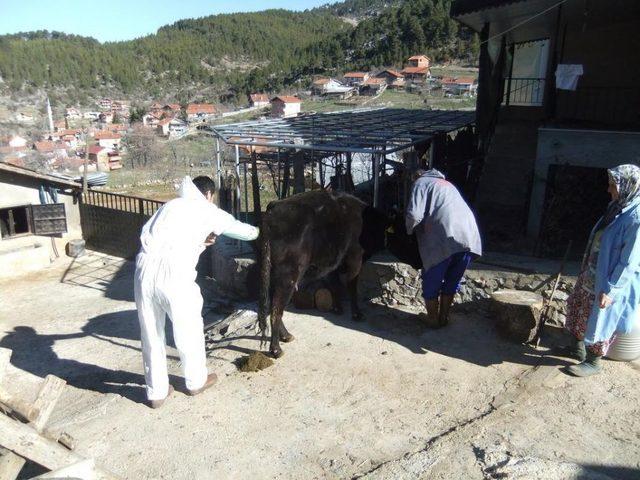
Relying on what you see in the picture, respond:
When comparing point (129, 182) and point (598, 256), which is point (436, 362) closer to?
point (598, 256)

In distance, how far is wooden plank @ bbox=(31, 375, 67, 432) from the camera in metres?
3.09

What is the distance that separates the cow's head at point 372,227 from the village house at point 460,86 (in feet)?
129

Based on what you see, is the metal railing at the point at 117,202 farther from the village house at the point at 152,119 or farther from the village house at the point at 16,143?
the village house at the point at 152,119

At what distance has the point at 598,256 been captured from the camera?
Answer: 4066 mm

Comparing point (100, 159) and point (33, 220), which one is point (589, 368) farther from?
point (100, 159)

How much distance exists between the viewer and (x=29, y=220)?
42.9 feet

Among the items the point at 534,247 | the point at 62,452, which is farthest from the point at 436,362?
the point at 62,452

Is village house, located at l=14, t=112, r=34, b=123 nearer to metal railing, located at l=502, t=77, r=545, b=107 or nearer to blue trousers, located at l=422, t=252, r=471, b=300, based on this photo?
metal railing, located at l=502, t=77, r=545, b=107

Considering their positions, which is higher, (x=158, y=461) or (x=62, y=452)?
(x=62, y=452)

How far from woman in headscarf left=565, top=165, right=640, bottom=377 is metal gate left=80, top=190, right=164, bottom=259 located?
10.8 metres

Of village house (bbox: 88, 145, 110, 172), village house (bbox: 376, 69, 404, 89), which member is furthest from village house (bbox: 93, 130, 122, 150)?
village house (bbox: 376, 69, 404, 89)

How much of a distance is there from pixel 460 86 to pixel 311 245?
44297mm

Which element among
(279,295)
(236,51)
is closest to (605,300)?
(279,295)

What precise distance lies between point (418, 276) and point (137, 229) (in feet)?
30.2
